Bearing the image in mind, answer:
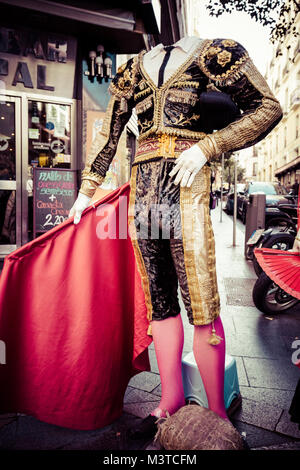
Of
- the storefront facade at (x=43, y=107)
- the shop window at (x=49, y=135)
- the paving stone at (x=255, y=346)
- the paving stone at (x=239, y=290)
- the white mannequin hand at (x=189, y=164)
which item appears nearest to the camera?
the white mannequin hand at (x=189, y=164)

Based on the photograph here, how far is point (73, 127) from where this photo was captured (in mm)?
6191

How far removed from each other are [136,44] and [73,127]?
74.9 inches

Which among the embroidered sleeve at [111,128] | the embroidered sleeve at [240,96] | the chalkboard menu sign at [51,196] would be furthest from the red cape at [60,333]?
the chalkboard menu sign at [51,196]

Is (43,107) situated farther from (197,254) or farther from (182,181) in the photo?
(197,254)

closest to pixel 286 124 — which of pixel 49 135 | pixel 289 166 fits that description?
pixel 289 166

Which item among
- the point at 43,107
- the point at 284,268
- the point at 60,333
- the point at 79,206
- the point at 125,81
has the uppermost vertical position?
the point at 43,107

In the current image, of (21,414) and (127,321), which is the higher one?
(127,321)

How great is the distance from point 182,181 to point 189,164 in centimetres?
8

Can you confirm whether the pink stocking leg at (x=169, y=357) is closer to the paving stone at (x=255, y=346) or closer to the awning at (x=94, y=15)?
the paving stone at (x=255, y=346)

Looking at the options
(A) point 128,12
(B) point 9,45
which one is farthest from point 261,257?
(B) point 9,45

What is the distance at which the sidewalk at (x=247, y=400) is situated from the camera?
70.3 inches

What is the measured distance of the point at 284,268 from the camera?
83.7 inches
